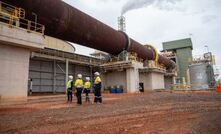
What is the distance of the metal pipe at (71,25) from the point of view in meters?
10.8

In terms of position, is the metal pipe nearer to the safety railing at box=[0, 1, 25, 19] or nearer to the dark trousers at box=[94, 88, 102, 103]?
the safety railing at box=[0, 1, 25, 19]

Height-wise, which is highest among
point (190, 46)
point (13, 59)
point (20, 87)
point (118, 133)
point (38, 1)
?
point (190, 46)

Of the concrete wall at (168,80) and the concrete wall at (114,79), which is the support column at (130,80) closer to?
the concrete wall at (114,79)

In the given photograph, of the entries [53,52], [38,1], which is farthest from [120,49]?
[38,1]

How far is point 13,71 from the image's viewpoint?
9.38 m

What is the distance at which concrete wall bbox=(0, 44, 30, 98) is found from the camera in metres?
8.97

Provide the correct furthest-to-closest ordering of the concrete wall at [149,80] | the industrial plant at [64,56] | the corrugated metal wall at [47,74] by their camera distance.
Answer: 1. the concrete wall at [149,80]
2. the corrugated metal wall at [47,74]
3. the industrial plant at [64,56]

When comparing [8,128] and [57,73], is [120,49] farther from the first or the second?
[8,128]

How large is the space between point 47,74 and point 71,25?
780 centimetres

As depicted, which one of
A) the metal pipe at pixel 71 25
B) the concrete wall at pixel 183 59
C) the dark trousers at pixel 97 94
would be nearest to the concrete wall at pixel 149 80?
the metal pipe at pixel 71 25

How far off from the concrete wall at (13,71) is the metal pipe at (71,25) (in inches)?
95.4

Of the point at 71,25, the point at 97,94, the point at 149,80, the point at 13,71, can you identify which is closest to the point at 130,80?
the point at 149,80

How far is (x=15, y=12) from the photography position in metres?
9.55

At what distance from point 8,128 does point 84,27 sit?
33.4 ft
